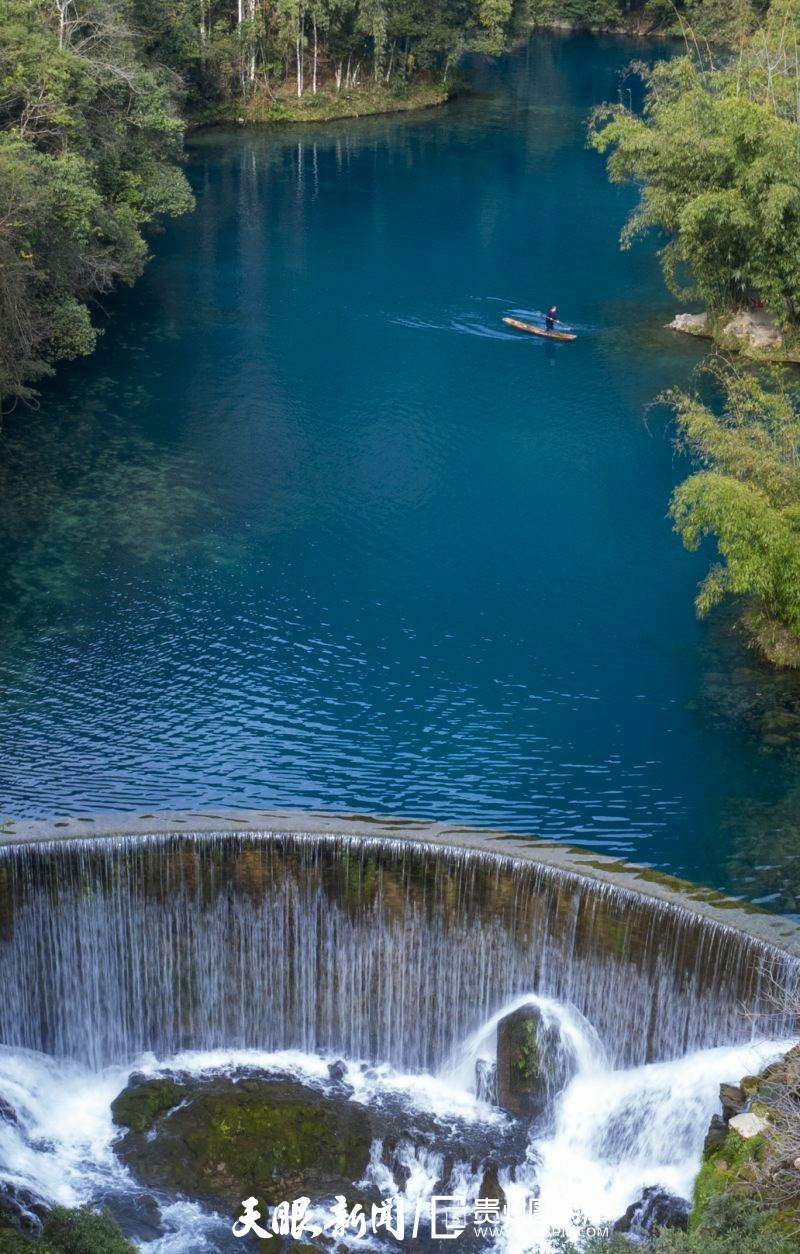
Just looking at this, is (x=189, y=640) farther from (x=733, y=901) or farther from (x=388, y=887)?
(x=733, y=901)

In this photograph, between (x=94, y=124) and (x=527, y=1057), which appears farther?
(x=94, y=124)

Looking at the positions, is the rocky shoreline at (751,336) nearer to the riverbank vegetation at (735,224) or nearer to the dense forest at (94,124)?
the riverbank vegetation at (735,224)

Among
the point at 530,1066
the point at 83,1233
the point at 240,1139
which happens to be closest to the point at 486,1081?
the point at 530,1066

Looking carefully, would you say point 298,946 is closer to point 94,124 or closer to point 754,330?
point 754,330

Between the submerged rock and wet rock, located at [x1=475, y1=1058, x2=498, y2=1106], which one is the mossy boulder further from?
the submerged rock

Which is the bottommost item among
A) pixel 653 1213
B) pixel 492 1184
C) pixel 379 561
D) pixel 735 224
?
pixel 492 1184

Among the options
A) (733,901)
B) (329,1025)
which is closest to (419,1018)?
(329,1025)

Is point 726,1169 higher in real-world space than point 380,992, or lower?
higher
